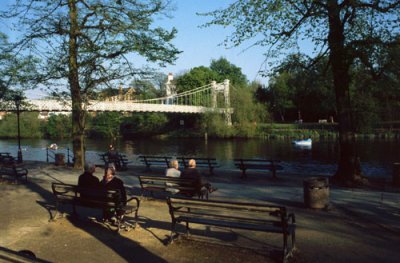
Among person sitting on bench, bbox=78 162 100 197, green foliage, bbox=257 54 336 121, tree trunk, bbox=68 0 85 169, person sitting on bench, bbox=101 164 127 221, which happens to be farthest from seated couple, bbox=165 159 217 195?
tree trunk, bbox=68 0 85 169

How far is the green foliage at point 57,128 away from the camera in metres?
70.4

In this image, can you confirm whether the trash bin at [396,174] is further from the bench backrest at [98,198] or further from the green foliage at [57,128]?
the green foliage at [57,128]

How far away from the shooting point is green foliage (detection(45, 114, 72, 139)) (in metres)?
70.4

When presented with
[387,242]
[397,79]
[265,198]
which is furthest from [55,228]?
[397,79]

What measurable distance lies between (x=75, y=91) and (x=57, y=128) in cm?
6346

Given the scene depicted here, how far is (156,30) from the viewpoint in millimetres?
13086

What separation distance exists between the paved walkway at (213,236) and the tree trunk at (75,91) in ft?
17.1

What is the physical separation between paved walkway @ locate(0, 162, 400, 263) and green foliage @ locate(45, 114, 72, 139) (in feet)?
212

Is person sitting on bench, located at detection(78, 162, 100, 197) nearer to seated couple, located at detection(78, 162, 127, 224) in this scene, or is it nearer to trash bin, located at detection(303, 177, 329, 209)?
seated couple, located at detection(78, 162, 127, 224)

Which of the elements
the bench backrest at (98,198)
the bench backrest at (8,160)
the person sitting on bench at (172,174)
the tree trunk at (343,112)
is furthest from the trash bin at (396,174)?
the bench backrest at (8,160)

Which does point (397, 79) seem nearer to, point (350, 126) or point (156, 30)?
point (350, 126)

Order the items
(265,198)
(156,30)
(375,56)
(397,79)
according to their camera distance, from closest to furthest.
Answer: (265,198) < (375,56) < (397,79) < (156,30)

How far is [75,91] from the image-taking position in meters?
13.2

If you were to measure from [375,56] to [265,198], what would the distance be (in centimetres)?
504
